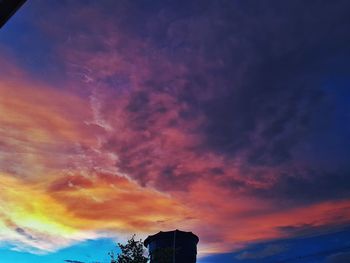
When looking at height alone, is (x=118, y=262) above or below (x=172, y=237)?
below

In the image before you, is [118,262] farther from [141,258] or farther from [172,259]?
[172,259]

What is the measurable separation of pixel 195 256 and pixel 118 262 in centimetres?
2659

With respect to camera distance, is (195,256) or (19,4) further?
(195,256)

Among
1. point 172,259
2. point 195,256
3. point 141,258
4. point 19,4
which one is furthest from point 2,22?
point 195,256

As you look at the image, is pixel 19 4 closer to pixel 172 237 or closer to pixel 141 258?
pixel 141 258

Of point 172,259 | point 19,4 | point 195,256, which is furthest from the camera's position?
point 195,256

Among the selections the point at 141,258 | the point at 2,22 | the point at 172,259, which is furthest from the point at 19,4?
the point at 172,259

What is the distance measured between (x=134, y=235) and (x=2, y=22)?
48.0 metres

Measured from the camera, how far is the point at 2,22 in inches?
169

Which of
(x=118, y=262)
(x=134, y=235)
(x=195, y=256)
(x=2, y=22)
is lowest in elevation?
(x=2, y=22)

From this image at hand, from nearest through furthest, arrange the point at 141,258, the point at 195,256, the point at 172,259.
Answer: the point at 141,258 → the point at 172,259 → the point at 195,256

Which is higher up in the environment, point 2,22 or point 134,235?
point 134,235

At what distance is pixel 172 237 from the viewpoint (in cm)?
7025

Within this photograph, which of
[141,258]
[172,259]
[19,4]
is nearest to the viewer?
[19,4]
